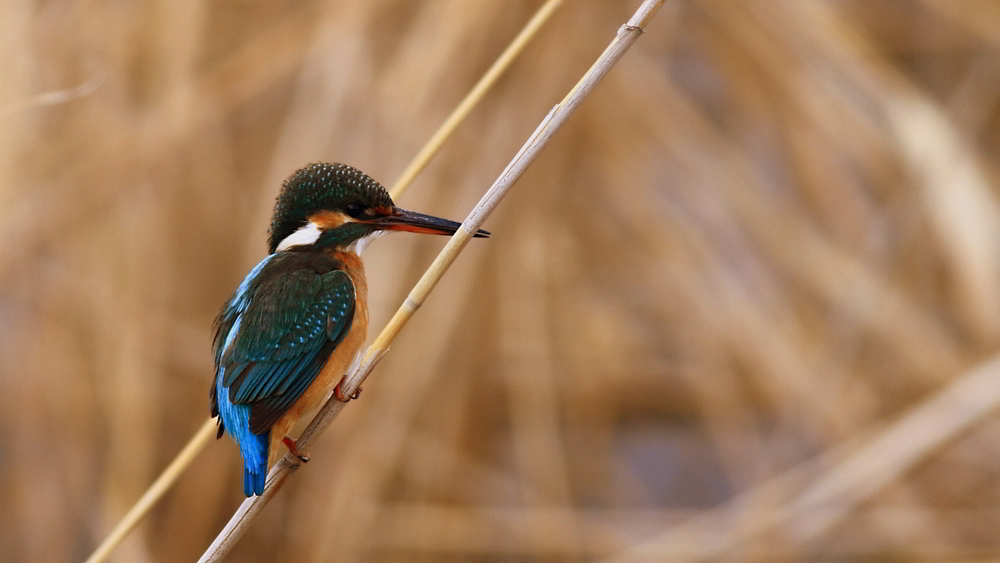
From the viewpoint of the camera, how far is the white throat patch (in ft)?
6.80

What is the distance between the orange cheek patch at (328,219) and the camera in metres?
2.04

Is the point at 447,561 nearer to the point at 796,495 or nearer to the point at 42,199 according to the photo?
the point at 796,495

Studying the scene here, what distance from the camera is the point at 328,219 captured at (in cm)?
Answer: 205

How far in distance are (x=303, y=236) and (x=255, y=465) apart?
1.95 feet

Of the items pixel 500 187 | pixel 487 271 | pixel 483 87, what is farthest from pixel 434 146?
pixel 487 271

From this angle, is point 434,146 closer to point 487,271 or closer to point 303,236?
point 303,236

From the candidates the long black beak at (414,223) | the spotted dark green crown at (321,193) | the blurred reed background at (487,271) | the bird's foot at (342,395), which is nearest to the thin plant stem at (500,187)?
the bird's foot at (342,395)

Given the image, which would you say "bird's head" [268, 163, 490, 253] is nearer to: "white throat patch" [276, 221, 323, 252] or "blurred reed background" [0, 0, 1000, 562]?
"white throat patch" [276, 221, 323, 252]

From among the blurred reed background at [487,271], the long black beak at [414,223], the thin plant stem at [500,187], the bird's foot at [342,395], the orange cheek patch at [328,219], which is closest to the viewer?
the thin plant stem at [500,187]

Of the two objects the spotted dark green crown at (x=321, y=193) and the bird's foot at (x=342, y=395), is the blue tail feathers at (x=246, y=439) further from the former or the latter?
the spotted dark green crown at (x=321, y=193)

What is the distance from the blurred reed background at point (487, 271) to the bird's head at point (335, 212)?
2.67 ft

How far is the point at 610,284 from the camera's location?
4453mm

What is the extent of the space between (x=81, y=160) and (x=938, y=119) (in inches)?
103

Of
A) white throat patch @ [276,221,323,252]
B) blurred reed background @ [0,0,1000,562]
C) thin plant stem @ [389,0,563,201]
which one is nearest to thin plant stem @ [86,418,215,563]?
white throat patch @ [276,221,323,252]
